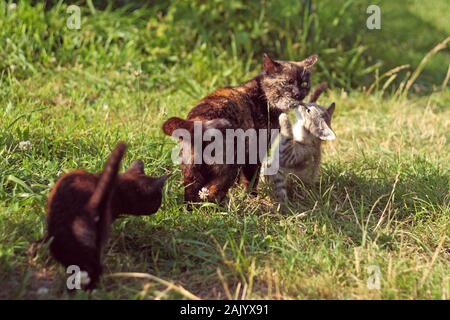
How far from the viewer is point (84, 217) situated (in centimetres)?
308

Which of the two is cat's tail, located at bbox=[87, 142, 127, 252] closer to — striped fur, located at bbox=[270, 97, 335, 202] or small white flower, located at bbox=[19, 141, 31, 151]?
small white flower, located at bbox=[19, 141, 31, 151]

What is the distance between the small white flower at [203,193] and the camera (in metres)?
3.86

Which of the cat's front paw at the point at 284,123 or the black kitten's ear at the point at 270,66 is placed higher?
the black kitten's ear at the point at 270,66

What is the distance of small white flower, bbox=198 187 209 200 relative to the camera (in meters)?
3.86

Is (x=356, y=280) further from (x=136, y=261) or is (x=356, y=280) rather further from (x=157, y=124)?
(x=157, y=124)

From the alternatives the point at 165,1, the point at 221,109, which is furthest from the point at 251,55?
the point at 221,109

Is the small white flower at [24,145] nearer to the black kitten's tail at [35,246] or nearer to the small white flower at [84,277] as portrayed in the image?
the black kitten's tail at [35,246]

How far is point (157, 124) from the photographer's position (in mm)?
4934

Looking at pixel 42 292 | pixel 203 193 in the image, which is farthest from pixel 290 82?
pixel 42 292

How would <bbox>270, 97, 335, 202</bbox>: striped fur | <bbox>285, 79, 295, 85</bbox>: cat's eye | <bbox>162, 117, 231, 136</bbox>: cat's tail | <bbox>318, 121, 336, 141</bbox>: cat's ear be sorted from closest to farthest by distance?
<bbox>162, 117, 231, 136</bbox>: cat's tail, <bbox>318, 121, 336, 141</bbox>: cat's ear, <bbox>270, 97, 335, 202</bbox>: striped fur, <bbox>285, 79, 295, 85</bbox>: cat's eye

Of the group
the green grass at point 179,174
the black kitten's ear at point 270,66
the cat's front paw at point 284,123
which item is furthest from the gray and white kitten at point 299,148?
the black kitten's ear at point 270,66

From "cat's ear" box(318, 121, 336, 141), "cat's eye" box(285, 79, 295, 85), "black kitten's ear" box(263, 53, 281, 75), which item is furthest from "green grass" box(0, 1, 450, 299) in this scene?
"black kitten's ear" box(263, 53, 281, 75)

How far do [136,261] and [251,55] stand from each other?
2941mm

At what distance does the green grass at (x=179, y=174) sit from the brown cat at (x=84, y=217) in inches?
5.6
